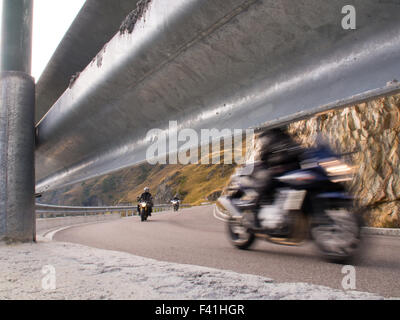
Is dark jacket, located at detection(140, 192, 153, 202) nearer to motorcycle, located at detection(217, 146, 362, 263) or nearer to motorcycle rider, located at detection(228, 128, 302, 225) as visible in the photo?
motorcycle rider, located at detection(228, 128, 302, 225)

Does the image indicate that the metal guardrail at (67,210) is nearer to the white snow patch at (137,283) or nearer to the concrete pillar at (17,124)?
the concrete pillar at (17,124)

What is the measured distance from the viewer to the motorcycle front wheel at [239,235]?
17.0 ft

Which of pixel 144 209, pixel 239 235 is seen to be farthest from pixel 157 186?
pixel 239 235

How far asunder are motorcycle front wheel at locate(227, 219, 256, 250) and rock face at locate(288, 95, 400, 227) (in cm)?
526

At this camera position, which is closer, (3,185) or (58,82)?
(3,185)

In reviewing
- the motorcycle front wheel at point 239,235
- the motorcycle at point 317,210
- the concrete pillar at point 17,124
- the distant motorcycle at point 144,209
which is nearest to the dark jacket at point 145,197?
the distant motorcycle at point 144,209

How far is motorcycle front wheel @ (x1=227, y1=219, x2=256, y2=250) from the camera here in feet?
17.0

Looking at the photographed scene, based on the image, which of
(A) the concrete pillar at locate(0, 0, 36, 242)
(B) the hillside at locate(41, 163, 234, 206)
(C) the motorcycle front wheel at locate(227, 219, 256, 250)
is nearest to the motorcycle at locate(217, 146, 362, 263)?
(C) the motorcycle front wheel at locate(227, 219, 256, 250)

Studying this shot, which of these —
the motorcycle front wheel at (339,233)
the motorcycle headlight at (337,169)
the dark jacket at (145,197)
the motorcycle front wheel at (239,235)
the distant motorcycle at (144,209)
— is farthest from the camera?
the dark jacket at (145,197)

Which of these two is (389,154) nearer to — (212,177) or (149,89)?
(149,89)

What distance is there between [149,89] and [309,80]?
73.3 inches

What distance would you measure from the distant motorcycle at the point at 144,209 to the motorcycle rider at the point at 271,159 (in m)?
12.3
